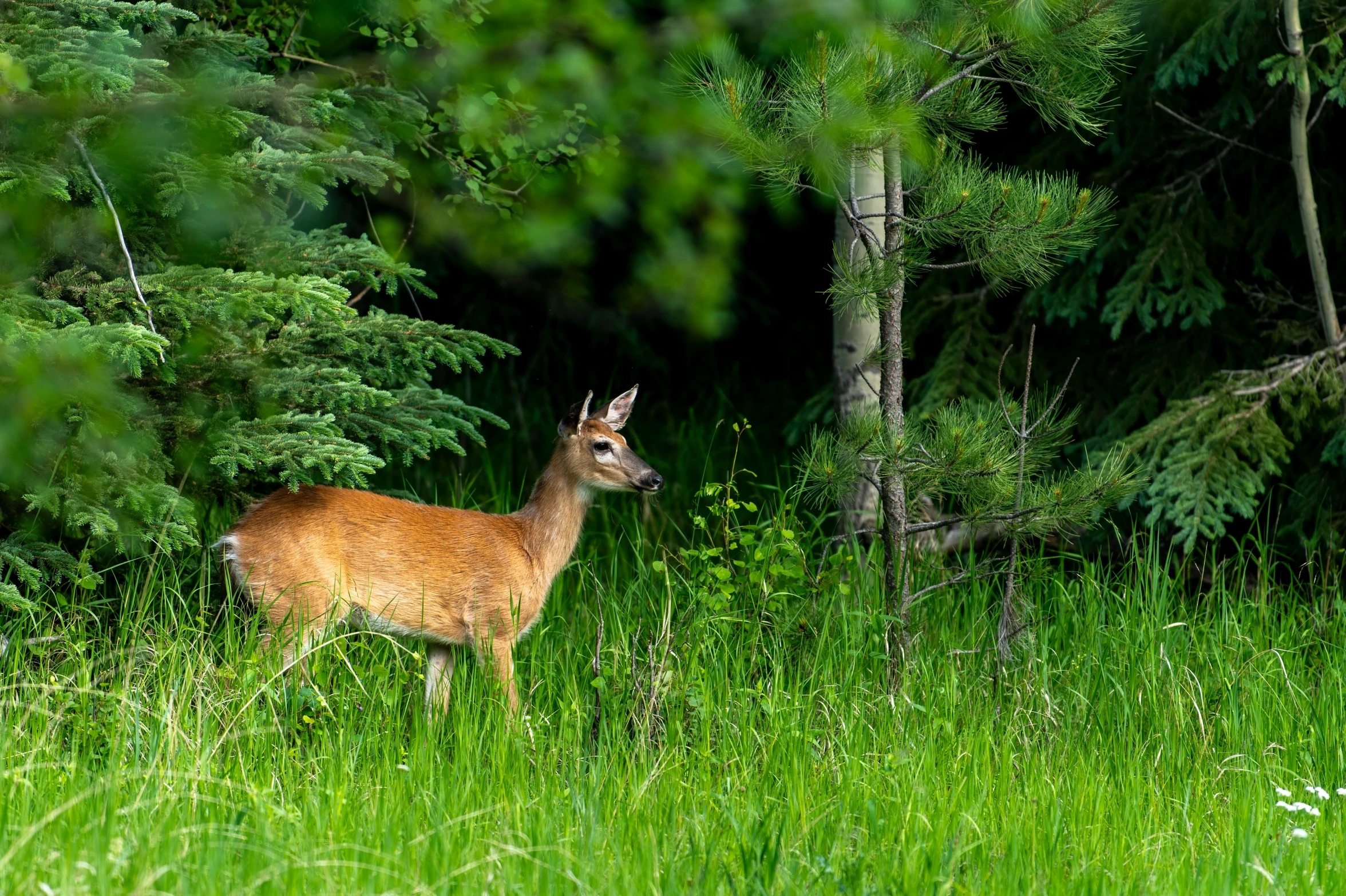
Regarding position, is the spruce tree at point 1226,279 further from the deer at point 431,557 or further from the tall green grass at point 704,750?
the deer at point 431,557

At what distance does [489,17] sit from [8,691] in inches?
127

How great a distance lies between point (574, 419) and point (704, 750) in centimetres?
188

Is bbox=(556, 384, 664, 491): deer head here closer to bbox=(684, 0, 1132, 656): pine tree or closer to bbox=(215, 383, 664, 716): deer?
bbox=(215, 383, 664, 716): deer

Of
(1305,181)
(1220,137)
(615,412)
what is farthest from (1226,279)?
(615,412)

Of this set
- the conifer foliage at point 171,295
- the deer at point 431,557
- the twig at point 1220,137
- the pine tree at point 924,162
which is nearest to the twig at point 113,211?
the conifer foliage at point 171,295

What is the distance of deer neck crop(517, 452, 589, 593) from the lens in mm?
5867

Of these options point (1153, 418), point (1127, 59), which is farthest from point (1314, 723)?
point (1127, 59)

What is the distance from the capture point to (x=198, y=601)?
548 centimetres

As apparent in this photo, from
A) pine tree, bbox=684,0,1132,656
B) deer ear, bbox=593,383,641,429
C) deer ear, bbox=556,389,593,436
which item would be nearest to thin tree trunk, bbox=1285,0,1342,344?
pine tree, bbox=684,0,1132,656

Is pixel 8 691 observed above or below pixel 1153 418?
Answer: below

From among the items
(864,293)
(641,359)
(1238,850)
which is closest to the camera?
(1238,850)

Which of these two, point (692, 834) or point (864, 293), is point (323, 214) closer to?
point (864, 293)

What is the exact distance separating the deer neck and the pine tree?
1.22m

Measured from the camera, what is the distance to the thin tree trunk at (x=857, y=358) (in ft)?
20.7
